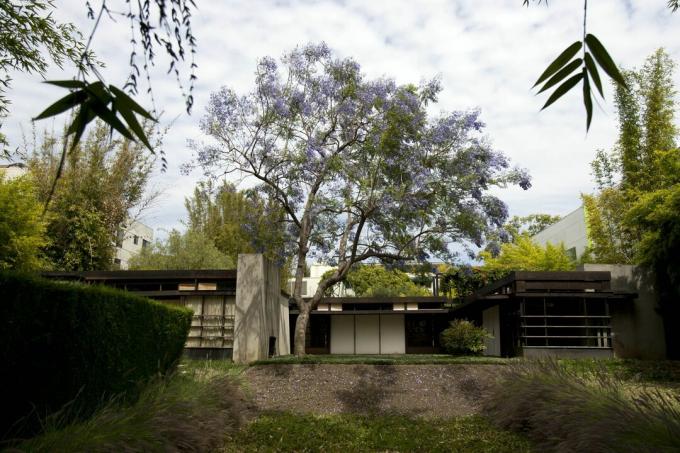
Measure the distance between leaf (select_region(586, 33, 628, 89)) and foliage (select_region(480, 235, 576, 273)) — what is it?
88.6 feet

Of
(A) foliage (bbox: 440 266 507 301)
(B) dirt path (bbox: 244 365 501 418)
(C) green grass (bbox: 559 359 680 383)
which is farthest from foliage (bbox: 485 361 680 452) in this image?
(A) foliage (bbox: 440 266 507 301)

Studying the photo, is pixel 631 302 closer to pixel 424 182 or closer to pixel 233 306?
pixel 424 182

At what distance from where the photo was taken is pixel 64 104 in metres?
1.36

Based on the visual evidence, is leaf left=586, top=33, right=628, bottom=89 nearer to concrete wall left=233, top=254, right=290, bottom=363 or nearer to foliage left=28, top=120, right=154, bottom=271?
concrete wall left=233, top=254, right=290, bottom=363

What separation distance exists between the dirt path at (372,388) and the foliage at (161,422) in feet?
7.97

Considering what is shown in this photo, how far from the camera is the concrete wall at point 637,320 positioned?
758 inches

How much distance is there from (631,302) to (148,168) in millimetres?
21786

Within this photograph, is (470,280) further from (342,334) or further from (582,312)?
(582,312)

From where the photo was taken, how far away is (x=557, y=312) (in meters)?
19.9

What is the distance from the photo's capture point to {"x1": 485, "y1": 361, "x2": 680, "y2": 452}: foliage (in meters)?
5.05

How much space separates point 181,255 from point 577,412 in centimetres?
2491

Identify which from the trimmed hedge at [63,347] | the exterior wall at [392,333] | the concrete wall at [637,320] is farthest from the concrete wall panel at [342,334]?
the trimmed hedge at [63,347]

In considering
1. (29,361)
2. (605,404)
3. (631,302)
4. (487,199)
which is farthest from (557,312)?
(29,361)

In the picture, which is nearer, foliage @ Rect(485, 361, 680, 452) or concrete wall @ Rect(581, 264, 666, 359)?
foliage @ Rect(485, 361, 680, 452)
